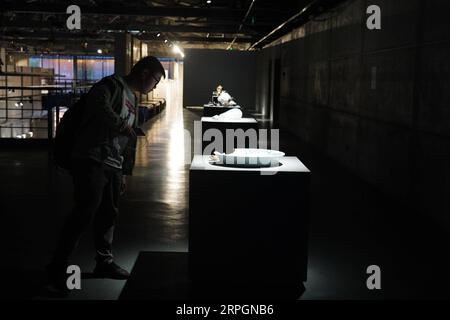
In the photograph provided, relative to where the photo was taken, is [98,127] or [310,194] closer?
[98,127]

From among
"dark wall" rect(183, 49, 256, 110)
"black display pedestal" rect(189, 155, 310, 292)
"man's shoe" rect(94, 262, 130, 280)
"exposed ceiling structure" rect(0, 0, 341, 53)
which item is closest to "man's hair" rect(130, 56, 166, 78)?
"black display pedestal" rect(189, 155, 310, 292)

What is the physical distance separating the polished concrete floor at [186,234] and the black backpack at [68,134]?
80 cm

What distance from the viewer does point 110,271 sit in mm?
4105

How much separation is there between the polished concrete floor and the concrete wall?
1.08 ft

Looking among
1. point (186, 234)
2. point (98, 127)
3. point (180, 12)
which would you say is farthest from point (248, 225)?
point (180, 12)

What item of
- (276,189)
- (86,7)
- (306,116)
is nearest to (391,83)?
(276,189)

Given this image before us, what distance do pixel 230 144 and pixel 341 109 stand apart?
338 cm

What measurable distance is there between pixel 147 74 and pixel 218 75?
2368cm

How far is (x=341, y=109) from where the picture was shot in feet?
33.8

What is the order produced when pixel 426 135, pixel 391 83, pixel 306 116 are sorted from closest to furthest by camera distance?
pixel 426 135 < pixel 391 83 < pixel 306 116

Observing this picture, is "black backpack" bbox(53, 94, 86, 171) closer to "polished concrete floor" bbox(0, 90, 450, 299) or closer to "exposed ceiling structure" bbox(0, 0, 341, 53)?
"polished concrete floor" bbox(0, 90, 450, 299)

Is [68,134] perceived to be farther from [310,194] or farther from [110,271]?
[310,194]

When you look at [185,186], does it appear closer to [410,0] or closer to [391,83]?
[391,83]

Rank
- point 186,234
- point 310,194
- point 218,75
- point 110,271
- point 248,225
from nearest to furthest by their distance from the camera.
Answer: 1. point 248,225
2. point 110,271
3. point 186,234
4. point 310,194
5. point 218,75
